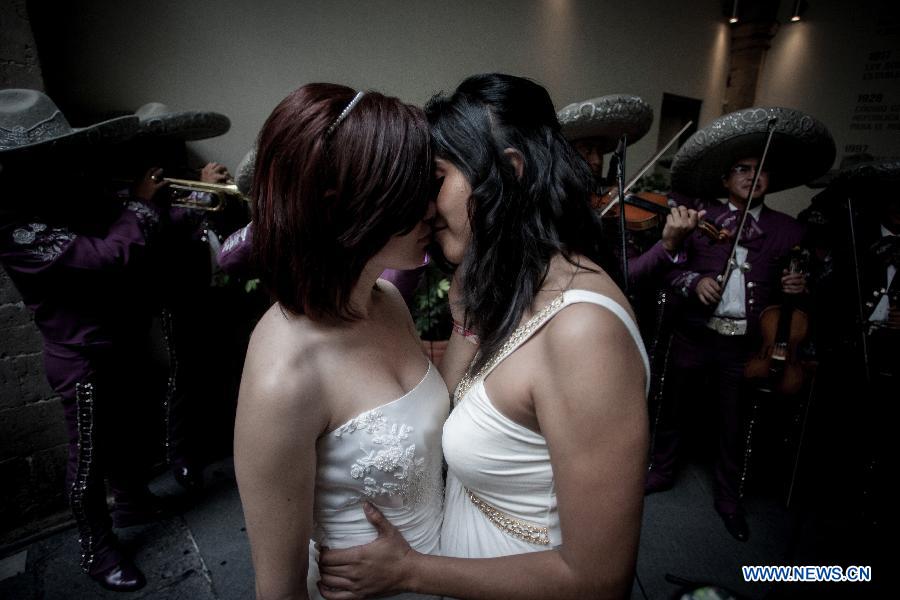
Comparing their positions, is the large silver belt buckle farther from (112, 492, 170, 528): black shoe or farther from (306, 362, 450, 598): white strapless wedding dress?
(112, 492, 170, 528): black shoe

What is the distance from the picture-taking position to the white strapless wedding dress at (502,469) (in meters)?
1.10

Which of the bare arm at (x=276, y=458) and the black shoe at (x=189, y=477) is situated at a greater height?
the bare arm at (x=276, y=458)

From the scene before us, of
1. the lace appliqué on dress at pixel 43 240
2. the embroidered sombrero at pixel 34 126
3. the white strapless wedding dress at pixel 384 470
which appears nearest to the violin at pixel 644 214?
the white strapless wedding dress at pixel 384 470

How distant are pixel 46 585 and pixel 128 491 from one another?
572 mm

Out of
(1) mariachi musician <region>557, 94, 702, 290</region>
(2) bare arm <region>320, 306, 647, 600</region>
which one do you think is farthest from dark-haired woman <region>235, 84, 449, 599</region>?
(1) mariachi musician <region>557, 94, 702, 290</region>

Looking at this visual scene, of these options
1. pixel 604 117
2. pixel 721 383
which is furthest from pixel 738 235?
pixel 604 117

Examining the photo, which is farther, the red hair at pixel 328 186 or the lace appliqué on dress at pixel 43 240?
the lace appliqué on dress at pixel 43 240

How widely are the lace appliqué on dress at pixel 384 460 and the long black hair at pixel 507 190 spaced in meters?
0.31

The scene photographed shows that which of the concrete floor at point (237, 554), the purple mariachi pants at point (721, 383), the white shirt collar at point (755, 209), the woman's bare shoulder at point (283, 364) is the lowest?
the concrete floor at point (237, 554)

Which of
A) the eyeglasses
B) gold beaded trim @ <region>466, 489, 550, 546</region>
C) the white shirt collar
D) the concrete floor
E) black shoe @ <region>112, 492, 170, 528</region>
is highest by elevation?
the eyeglasses

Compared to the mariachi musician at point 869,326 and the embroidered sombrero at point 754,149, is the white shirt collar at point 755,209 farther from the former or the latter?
the mariachi musician at point 869,326

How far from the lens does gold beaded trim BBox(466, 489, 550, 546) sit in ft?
4.00

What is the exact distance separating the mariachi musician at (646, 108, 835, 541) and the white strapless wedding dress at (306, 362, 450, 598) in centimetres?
241

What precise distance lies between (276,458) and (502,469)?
22.5 inches
